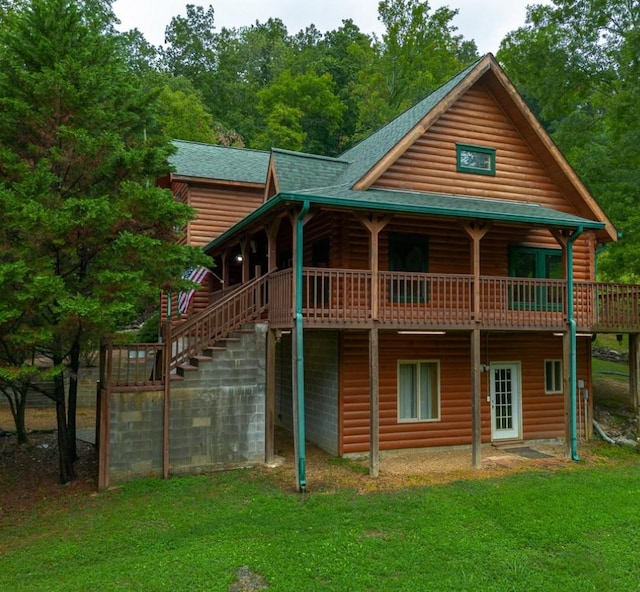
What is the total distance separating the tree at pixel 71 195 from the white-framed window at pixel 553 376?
1068 centimetres

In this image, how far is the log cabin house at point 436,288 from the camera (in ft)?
39.5

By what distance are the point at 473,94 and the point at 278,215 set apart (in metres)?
7.12

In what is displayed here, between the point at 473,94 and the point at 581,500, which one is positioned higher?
the point at 473,94

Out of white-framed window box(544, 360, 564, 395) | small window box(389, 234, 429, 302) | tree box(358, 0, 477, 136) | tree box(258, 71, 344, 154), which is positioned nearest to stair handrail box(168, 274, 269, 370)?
small window box(389, 234, 429, 302)

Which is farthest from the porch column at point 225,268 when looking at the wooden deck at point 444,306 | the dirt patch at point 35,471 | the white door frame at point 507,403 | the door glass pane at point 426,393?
the white door frame at point 507,403

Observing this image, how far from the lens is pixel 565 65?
26328 millimetres

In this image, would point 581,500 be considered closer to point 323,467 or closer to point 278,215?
point 323,467

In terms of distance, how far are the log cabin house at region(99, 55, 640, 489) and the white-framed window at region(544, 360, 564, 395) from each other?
40 mm

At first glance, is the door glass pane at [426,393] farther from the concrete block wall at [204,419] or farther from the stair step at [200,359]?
the stair step at [200,359]

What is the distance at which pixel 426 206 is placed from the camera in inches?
460

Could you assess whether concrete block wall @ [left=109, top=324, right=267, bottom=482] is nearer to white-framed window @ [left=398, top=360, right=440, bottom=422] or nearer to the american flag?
white-framed window @ [left=398, top=360, right=440, bottom=422]

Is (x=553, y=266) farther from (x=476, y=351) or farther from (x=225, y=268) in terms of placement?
(x=225, y=268)

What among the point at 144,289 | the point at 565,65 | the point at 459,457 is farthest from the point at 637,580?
the point at 565,65

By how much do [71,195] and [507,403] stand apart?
40.0 feet
